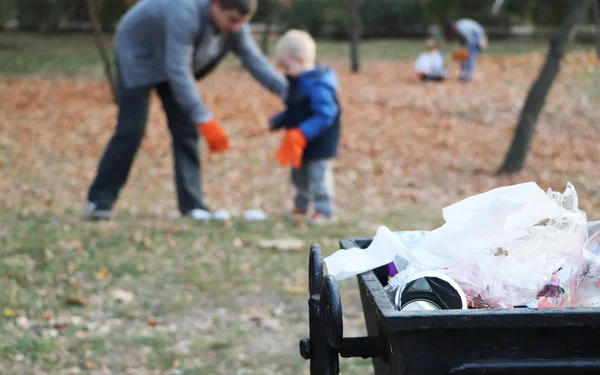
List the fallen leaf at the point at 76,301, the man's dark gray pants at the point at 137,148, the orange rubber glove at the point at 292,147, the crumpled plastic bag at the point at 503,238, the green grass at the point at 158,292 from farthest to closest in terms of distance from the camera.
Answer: the man's dark gray pants at the point at 137,148 → the orange rubber glove at the point at 292,147 → the fallen leaf at the point at 76,301 → the green grass at the point at 158,292 → the crumpled plastic bag at the point at 503,238

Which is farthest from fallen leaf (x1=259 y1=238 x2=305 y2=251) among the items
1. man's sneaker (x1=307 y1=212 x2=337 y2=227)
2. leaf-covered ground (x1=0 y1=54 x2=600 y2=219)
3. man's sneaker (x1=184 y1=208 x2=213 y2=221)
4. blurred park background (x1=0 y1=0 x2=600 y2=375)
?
leaf-covered ground (x1=0 y1=54 x2=600 y2=219)

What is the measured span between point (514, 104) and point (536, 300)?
11.6 m

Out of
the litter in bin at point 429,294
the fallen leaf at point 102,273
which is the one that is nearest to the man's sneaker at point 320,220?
the fallen leaf at point 102,273

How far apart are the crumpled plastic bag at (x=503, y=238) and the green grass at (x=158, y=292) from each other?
2038 millimetres

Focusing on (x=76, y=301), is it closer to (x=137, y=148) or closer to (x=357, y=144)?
(x=137, y=148)

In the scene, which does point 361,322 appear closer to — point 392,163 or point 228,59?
point 392,163

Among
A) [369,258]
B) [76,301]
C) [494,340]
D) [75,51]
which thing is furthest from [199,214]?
[75,51]

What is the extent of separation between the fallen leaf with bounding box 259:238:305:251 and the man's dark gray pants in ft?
2.85

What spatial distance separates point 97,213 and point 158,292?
1.81 metres

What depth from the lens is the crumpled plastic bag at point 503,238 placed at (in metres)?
1.82

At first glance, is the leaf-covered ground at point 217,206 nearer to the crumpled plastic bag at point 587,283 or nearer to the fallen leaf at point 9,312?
the fallen leaf at point 9,312

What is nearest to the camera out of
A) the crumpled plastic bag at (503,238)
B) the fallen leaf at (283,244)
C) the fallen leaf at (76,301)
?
the crumpled plastic bag at (503,238)

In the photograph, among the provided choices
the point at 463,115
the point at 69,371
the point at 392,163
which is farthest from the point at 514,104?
the point at 69,371

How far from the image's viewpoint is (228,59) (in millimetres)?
21703
